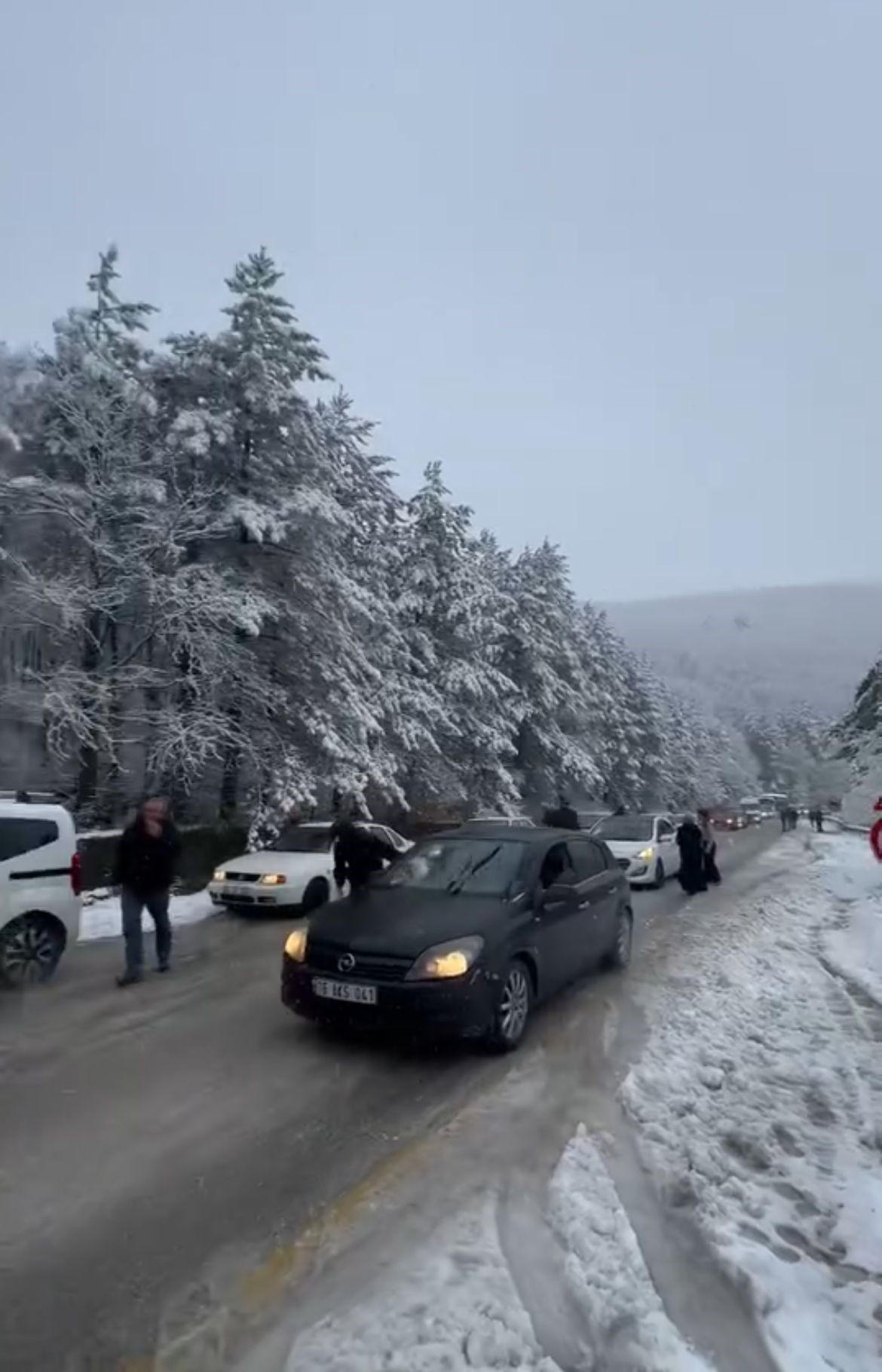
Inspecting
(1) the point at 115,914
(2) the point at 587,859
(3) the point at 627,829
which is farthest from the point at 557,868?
(3) the point at 627,829

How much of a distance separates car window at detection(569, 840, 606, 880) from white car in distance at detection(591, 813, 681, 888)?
8.04 metres

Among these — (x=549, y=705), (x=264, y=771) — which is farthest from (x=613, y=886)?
(x=549, y=705)

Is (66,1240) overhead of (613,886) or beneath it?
beneath

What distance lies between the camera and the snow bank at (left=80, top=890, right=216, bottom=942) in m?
12.4

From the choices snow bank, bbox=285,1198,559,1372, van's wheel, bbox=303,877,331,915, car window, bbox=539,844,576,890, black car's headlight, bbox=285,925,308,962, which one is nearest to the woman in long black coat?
van's wheel, bbox=303,877,331,915

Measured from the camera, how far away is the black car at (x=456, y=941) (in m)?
6.47

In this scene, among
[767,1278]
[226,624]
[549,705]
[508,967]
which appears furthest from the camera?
[549,705]

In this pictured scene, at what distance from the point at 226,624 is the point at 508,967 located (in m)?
14.7

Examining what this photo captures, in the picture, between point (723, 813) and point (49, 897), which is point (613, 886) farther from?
point (723, 813)

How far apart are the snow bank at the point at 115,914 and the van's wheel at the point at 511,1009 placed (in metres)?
6.40

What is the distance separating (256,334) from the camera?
22312mm

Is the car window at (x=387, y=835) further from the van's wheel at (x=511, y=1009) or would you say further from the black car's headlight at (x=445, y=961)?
the black car's headlight at (x=445, y=961)

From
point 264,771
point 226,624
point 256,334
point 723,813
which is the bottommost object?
point 723,813

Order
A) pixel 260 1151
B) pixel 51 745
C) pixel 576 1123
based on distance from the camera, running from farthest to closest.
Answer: pixel 51 745 → pixel 576 1123 → pixel 260 1151
